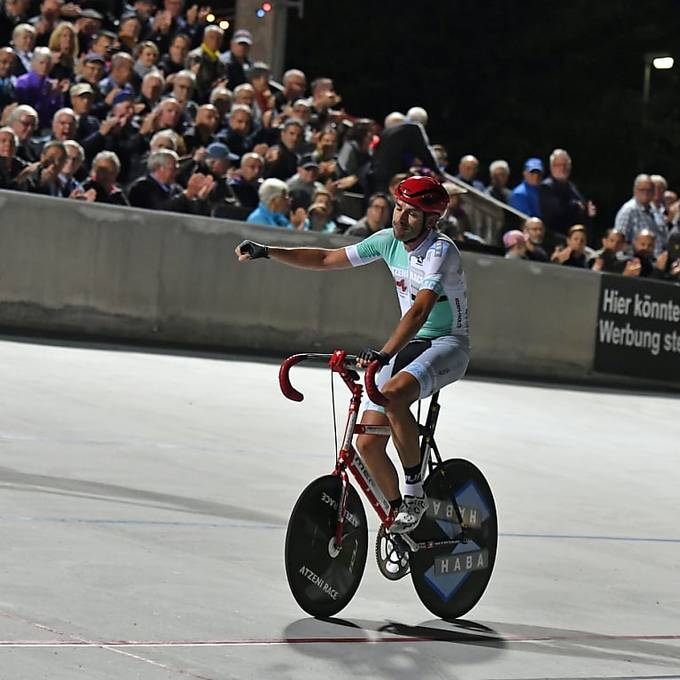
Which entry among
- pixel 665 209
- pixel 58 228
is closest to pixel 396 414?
pixel 58 228

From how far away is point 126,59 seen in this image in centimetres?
1686

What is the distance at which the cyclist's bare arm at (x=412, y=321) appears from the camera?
6.44 m

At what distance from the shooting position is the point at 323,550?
672 cm

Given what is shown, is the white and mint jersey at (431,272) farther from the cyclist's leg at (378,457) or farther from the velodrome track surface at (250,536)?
the velodrome track surface at (250,536)

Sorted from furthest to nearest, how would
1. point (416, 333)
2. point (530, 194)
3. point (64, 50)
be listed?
point (530, 194), point (64, 50), point (416, 333)

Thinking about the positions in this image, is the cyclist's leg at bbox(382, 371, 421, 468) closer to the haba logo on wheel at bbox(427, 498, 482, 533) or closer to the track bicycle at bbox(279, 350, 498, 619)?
the track bicycle at bbox(279, 350, 498, 619)

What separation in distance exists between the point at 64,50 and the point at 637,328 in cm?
698

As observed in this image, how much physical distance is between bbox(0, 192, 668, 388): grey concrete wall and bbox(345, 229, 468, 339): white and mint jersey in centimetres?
822

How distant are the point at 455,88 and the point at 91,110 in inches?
1114

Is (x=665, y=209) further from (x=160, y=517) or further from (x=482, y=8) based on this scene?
(x=482, y=8)

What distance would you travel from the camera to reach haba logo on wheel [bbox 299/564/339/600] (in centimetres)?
667

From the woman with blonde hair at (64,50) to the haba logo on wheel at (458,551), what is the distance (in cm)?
1054

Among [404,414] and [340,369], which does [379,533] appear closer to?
[404,414]

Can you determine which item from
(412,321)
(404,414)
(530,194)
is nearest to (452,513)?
(404,414)
